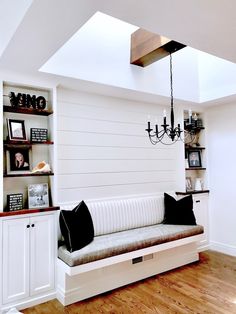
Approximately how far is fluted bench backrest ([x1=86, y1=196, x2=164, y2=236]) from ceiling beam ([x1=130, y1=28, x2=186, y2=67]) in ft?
6.30

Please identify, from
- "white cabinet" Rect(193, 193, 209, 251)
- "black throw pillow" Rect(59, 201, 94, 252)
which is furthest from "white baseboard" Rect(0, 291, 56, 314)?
"white cabinet" Rect(193, 193, 209, 251)

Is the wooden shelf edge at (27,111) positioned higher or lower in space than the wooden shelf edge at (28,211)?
higher

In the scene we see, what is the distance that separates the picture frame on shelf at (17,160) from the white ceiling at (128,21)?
0.97 metres

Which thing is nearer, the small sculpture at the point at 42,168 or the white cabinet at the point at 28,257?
the white cabinet at the point at 28,257

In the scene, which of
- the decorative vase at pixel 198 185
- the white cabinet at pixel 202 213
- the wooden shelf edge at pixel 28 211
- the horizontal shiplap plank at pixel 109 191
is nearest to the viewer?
the wooden shelf edge at pixel 28 211

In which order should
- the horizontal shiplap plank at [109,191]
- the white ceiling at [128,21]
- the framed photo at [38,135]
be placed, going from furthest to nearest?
the horizontal shiplap plank at [109,191] < the framed photo at [38,135] < the white ceiling at [128,21]

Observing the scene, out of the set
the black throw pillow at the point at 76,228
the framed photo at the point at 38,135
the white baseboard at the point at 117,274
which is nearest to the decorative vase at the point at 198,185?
the white baseboard at the point at 117,274

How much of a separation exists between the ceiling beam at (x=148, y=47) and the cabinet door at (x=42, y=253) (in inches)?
86.4

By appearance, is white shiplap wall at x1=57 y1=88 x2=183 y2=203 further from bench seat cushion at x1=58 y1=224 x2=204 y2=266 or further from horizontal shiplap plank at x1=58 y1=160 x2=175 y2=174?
bench seat cushion at x1=58 y1=224 x2=204 y2=266

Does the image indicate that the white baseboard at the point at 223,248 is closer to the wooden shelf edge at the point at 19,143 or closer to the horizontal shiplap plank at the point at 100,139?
the horizontal shiplap plank at the point at 100,139

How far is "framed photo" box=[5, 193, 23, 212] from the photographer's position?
273 centimetres

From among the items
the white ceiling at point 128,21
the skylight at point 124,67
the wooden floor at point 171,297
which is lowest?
the wooden floor at point 171,297

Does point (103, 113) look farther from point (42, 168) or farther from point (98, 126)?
point (42, 168)

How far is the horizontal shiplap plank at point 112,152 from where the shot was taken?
11.0ft
